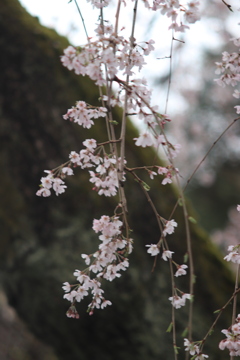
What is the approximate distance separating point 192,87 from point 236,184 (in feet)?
8.43

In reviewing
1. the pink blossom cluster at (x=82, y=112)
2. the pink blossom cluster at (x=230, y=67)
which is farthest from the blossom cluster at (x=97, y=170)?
the pink blossom cluster at (x=230, y=67)

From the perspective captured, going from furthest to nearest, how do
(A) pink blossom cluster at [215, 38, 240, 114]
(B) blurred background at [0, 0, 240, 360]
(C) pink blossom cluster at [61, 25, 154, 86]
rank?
1. (B) blurred background at [0, 0, 240, 360]
2. (A) pink blossom cluster at [215, 38, 240, 114]
3. (C) pink blossom cluster at [61, 25, 154, 86]

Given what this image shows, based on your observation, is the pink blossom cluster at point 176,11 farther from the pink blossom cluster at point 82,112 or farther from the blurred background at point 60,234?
the blurred background at point 60,234

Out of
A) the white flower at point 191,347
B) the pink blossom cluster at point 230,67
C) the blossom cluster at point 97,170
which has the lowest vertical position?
the white flower at point 191,347

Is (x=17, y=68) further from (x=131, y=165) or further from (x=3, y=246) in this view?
(x=3, y=246)

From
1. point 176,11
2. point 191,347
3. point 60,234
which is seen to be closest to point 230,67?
point 176,11

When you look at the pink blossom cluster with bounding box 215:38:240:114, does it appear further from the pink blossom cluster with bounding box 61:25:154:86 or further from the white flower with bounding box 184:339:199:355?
the white flower with bounding box 184:339:199:355

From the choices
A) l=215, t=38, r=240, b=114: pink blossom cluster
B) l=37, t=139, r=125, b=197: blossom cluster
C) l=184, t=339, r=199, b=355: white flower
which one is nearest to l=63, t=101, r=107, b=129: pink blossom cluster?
l=37, t=139, r=125, b=197: blossom cluster

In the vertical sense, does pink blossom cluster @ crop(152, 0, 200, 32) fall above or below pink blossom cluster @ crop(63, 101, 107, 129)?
above

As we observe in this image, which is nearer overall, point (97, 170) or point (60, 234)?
point (97, 170)

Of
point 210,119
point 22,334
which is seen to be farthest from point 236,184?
point 22,334

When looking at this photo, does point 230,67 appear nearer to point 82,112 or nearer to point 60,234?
point 82,112

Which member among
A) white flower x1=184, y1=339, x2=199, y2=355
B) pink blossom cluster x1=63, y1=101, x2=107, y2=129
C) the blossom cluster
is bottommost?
white flower x1=184, y1=339, x2=199, y2=355

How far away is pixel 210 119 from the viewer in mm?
8836
